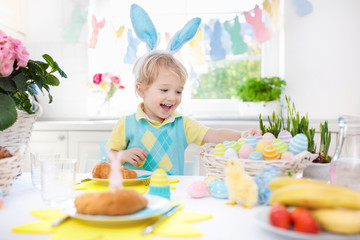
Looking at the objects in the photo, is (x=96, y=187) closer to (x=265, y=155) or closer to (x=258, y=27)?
(x=265, y=155)

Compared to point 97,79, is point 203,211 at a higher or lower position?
lower

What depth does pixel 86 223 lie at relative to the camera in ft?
2.00

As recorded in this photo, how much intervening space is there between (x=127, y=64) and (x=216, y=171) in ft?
6.44

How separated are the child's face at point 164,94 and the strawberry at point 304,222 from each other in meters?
0.96

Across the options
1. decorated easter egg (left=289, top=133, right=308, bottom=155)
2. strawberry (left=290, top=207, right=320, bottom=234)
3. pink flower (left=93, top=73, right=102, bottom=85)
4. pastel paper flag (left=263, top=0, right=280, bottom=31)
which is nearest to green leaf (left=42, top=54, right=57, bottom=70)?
decorated easter egg (left=289, top=133, right=308, bottom=155)

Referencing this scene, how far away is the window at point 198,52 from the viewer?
8.43 ft

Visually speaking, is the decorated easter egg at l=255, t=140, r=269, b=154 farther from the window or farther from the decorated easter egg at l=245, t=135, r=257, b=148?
the window

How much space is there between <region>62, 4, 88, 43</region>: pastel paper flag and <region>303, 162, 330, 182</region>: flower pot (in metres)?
2.13

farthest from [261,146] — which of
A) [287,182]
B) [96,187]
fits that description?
[96,187]

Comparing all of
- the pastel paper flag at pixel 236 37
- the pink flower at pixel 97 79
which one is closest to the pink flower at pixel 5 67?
the pink flower at pixel 97 79

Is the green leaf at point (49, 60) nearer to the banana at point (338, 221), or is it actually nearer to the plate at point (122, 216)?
the plate at point (122, 216)

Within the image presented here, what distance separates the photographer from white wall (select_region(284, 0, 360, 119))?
7.70 ft

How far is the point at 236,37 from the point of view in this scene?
8.37 ft

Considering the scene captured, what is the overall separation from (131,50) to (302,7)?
4.18ft
